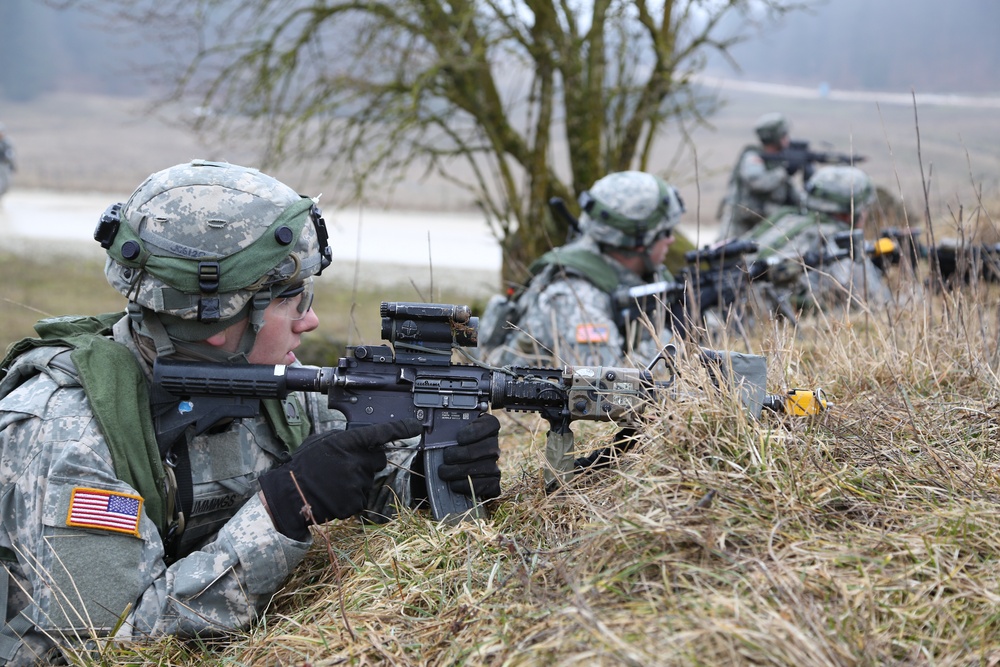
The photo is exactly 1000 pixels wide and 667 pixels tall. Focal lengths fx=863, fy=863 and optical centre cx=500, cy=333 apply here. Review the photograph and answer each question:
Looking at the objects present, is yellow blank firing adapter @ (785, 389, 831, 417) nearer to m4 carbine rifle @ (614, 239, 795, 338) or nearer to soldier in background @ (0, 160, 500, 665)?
soldier in background @ (0, 160, 500, 665)

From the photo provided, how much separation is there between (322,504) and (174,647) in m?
0.57

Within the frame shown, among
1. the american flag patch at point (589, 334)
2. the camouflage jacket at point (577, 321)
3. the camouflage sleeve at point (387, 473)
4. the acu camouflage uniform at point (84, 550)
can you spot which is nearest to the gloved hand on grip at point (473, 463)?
the camouflage sleeve at point (387, 473)

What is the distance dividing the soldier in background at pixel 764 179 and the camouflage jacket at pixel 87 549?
9499 mm

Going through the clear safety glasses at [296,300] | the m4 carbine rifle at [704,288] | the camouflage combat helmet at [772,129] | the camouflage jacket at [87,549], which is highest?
the camouflage combat helmet at [772,129]

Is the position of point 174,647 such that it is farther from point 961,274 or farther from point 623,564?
point 961,274

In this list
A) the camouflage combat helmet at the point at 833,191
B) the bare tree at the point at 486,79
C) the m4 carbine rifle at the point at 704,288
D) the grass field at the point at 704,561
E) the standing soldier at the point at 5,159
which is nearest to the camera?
the grass field at the point at 704,561

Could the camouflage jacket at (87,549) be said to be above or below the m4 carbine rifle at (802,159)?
below

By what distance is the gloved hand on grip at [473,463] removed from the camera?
2.75m

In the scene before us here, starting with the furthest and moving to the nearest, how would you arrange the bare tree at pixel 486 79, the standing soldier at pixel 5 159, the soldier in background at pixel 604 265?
the standing soldier at pixel 5 159 < the bare tree at pixel 486 79 < the soldier in background at pixel 604 265

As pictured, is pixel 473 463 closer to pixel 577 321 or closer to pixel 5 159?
pixel 577 321

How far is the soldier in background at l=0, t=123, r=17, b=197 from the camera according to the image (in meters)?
17.4

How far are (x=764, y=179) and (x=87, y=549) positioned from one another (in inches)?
401

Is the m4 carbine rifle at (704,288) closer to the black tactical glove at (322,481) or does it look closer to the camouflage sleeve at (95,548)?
the black tactical glove at (322,481)

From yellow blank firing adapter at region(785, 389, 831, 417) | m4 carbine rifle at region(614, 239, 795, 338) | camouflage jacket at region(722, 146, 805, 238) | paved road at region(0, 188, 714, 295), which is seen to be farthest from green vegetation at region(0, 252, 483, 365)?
yellow blank firing adapter at region(785, 389, 831, 417)
